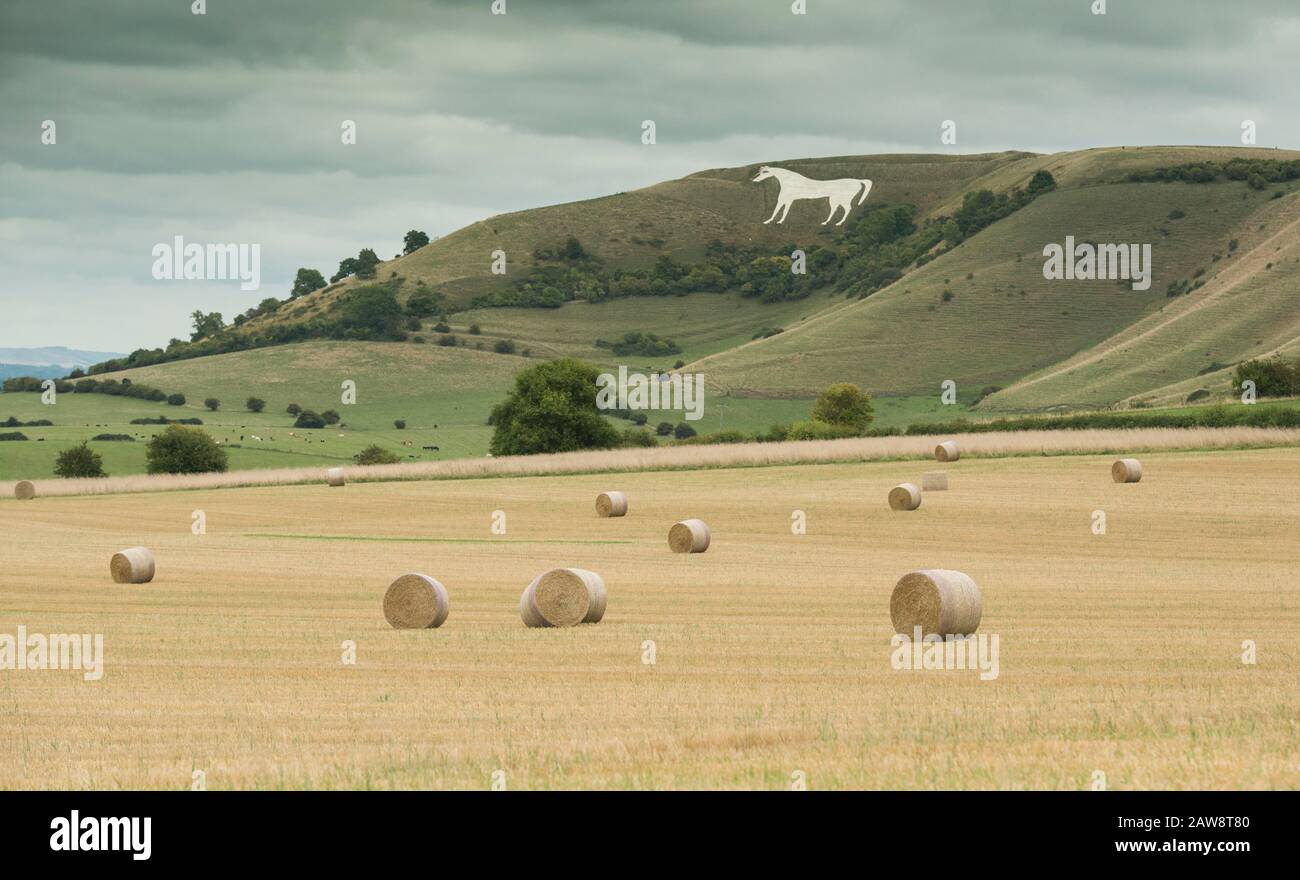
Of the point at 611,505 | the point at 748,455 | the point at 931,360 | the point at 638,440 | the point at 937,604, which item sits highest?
the point at 931,360

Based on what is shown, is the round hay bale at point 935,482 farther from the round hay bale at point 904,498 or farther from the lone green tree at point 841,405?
the lone green tree at point 841,405

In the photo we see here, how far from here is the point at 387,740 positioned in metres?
14.6

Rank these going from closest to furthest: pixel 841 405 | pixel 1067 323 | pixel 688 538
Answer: pixel 688 538 < pixel 841 405 < pixel 1067 323

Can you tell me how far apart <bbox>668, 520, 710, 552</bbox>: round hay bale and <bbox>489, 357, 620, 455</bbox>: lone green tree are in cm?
5153

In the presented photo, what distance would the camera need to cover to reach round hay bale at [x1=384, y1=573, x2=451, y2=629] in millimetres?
25344

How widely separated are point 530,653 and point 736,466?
49.9 meters

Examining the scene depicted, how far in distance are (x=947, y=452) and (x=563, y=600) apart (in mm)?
43968

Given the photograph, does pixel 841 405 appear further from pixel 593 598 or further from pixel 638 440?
pixel 593 598

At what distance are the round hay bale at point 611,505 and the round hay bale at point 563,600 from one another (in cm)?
2969

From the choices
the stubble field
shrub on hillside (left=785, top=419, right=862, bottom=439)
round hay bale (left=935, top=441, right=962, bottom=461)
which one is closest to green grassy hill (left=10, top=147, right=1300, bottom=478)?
shrub on hillside (left=785, top=419, right=862, bottom=439)

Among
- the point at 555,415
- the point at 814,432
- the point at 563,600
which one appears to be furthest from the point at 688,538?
the point at 814,432

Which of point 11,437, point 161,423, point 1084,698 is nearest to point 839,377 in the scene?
point 161,423

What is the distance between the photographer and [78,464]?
103 metres
